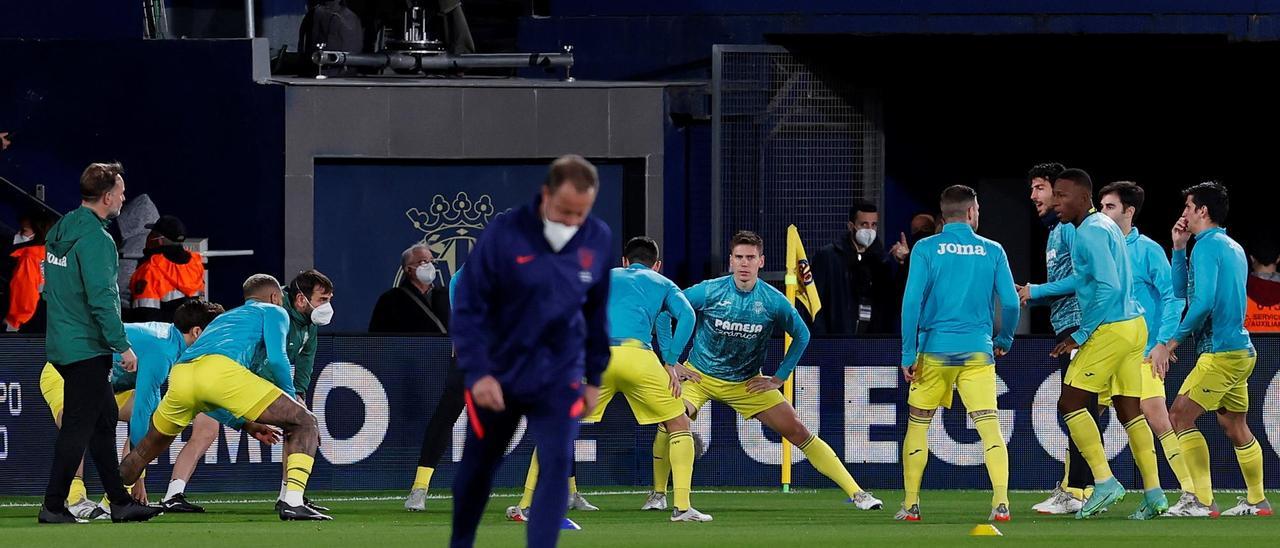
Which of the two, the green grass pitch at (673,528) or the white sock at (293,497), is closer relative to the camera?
the green grass pitch at (673,528)

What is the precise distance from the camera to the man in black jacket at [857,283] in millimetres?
18281

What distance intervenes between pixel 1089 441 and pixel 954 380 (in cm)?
84

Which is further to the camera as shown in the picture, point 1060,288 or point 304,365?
point 304,365

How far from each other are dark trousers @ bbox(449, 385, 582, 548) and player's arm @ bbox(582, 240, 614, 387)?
0.23 metres

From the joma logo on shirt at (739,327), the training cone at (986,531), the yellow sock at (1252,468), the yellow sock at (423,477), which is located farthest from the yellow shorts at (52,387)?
the yellow sock at (1252,468)

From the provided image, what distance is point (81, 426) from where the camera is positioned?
12.3 m

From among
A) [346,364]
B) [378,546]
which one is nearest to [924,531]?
[378,546]

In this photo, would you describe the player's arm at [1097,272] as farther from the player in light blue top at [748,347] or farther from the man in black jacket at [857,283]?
the man in black jacket at [857,283]

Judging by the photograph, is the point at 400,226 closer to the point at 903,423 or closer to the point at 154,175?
the point at 154,175

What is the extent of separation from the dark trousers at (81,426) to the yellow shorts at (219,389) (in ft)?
1.55

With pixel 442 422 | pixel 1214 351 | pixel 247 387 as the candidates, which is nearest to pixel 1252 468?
pixel 1214 351

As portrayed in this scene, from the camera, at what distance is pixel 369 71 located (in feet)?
69.1

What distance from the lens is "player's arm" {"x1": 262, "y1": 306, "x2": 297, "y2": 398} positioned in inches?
503

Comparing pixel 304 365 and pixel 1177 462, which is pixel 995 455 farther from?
pixel 304 365
